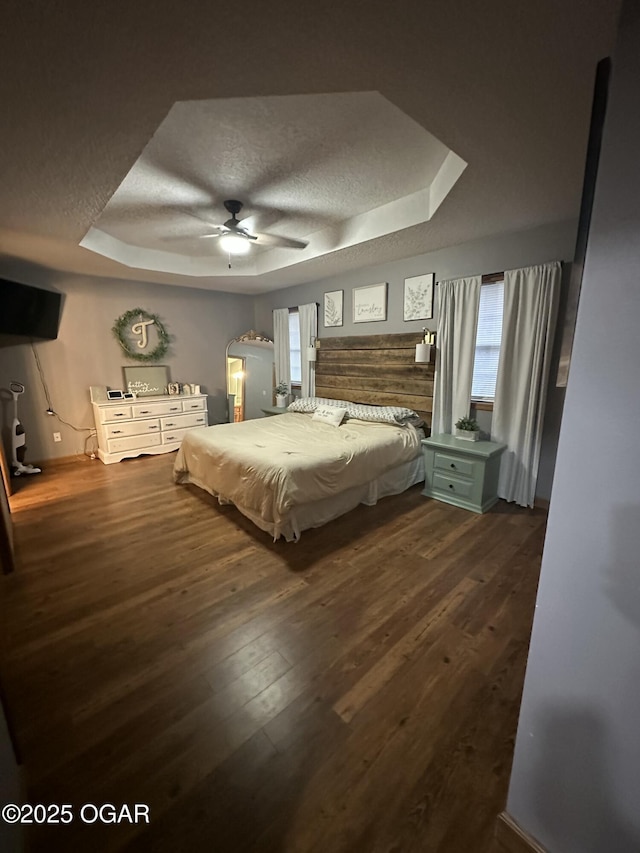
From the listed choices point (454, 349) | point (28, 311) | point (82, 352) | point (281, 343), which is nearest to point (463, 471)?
point (454, 349)

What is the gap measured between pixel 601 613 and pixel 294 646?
4.49 ft

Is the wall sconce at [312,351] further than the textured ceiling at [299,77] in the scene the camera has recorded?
Yes

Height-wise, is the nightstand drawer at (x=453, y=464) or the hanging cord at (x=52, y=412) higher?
the hanging cord at (x=52, y=412)

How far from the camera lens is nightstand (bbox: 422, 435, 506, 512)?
3000 mm

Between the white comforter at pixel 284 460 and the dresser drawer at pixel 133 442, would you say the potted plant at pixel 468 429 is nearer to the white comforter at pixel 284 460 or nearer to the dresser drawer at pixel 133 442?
the white comforter at pixel 284 460

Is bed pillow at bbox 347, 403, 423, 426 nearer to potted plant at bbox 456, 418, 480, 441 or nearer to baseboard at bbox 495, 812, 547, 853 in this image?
potted plant at bbox 456, 418, 480, 441

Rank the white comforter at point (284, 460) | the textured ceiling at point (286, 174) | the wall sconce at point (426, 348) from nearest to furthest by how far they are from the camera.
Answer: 1. the textured ceiling at point (286, 174)
2. the white comforter at point (284, 460)
3. the wall sconce at point (426, 348)

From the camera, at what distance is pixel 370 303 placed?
4.14 metres

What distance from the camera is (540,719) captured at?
0.90m

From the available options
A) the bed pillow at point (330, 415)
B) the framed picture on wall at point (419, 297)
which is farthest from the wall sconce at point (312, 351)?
the framed picture on wall at point (419, 297)

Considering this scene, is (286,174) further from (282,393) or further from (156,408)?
(156,408)

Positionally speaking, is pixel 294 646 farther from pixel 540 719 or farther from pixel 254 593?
pixel 540 719

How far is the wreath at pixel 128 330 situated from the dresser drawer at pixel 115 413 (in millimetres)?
885

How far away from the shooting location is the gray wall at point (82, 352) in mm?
4117
